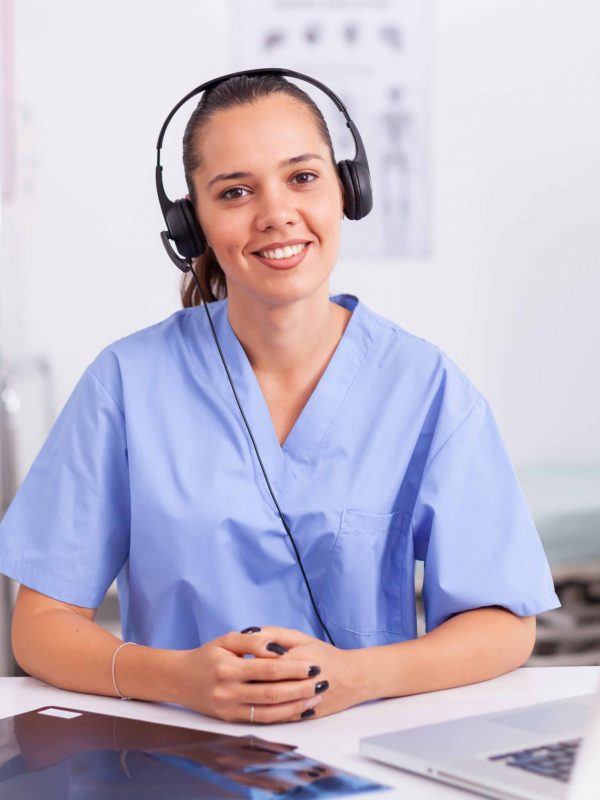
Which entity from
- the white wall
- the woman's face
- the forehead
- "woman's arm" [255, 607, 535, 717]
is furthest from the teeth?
the white wall

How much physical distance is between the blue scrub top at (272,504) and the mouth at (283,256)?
12cm

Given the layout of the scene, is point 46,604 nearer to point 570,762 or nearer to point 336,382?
point 336,382

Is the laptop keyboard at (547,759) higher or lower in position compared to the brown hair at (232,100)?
lower

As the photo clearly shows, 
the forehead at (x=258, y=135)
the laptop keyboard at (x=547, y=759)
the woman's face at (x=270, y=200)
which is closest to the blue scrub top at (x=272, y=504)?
the woman's face at (x=270, y=200)

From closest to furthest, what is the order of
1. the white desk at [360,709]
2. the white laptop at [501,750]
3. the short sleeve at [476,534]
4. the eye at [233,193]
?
the white laptop at [501,750], the white desk at [360,709], the short sleeve at [476,534], the eye at [233,193]

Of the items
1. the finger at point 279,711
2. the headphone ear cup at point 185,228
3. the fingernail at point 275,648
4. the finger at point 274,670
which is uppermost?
the headphone ear cup at point 185,228

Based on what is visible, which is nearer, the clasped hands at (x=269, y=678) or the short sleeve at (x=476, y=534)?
the clasped hands at (x=269, y=678)

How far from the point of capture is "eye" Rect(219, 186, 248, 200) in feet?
4.33

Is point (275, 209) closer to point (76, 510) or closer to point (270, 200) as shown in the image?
point (270, 200)

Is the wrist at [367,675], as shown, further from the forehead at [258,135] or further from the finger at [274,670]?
the forehead at [258,135]

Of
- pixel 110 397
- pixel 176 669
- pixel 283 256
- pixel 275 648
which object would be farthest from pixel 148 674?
pixel 283 256

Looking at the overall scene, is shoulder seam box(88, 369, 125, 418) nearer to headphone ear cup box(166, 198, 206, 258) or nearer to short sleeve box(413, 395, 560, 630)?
headphone ear cup box(166, 198, 206, 258)

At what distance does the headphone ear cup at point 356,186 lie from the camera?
137 centimetres

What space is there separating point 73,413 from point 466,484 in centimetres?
47
